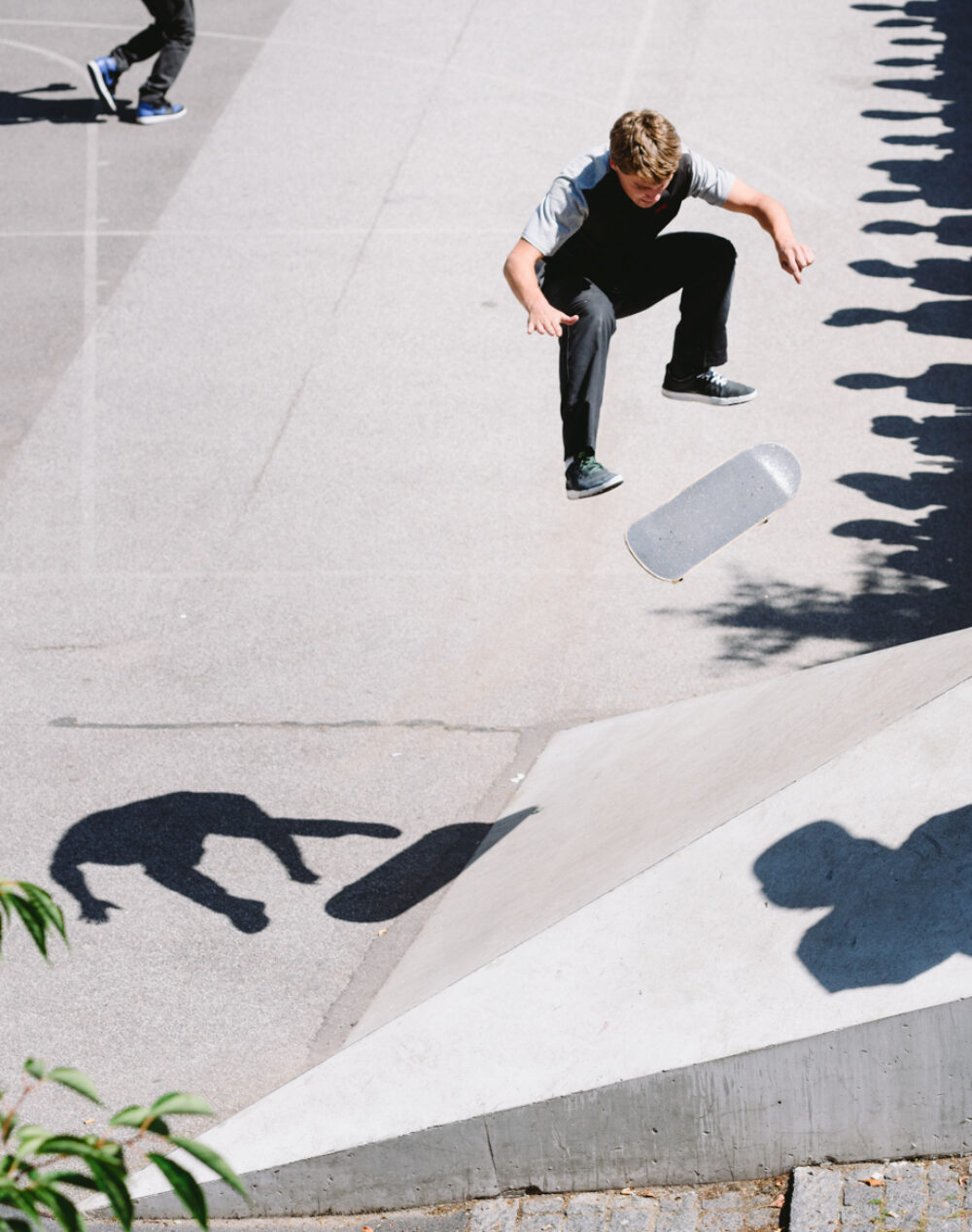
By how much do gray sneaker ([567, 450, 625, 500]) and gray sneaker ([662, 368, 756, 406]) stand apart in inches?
30.9

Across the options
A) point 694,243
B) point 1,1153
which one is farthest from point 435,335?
point 1,1153

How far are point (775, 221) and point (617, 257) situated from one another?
2.48 feet

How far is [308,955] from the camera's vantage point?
6.38 meters

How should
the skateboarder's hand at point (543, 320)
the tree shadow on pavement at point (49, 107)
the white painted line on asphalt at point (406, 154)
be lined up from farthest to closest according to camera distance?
the tree shadow on pavement at point (49, 107) → the white painted line on asphalt at point (406, 154) → the skateboarder's hand at point (543, 320)

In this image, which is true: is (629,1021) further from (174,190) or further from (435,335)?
(174,190)

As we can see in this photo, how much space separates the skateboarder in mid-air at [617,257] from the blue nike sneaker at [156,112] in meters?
10.4

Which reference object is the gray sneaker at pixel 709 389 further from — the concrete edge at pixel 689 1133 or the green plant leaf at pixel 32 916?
the green plant leaf at pixel 32 916

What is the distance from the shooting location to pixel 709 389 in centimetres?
718

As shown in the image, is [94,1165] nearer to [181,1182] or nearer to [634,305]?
[181,1182]

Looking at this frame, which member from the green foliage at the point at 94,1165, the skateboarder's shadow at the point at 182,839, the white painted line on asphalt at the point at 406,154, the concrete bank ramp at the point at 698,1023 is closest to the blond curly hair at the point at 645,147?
the concrete bank ramp at the point at 698,1023

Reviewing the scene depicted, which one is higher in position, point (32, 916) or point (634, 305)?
point (32, 916)

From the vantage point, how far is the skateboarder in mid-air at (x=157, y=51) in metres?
14.7

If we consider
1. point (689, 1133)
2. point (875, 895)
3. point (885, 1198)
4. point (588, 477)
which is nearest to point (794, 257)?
point (588, 477)

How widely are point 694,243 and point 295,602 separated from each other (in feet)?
11.5
